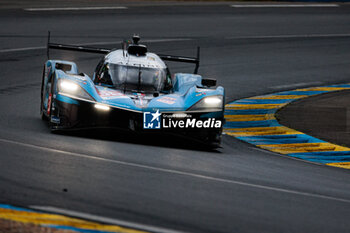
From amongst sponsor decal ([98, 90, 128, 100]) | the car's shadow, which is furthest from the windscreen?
the car's shadow

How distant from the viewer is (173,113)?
37.0 feet

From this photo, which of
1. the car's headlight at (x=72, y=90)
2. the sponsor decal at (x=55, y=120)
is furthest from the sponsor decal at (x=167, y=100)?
the sponsor decal at (x=55, y=120)

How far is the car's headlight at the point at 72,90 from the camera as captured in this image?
36.9ft

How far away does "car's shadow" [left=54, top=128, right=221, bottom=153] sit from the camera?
11.3m

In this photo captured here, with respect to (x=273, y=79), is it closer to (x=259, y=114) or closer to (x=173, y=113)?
(x=259, y=114)

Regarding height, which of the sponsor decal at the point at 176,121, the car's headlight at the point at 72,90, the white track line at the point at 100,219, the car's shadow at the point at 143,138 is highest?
the car's headlight at the point at 72,90

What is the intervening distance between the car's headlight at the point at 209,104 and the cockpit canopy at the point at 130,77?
1.42 meters

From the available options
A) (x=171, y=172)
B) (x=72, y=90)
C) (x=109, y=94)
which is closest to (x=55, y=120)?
(x=72, y=90)

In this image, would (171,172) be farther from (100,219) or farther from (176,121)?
(100,219)

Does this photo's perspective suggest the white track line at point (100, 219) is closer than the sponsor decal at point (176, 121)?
Yes

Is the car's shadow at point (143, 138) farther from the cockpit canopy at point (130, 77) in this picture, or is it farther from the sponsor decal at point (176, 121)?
the cockpit canopy at point (130, 77)

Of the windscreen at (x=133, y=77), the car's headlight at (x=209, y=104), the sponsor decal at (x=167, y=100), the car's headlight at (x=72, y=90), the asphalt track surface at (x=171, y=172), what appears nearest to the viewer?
the asphalt track surface at (x=171, y=172)

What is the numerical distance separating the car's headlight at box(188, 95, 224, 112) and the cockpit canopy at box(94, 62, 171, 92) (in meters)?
1.42

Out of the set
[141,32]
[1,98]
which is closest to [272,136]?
[1,98]
